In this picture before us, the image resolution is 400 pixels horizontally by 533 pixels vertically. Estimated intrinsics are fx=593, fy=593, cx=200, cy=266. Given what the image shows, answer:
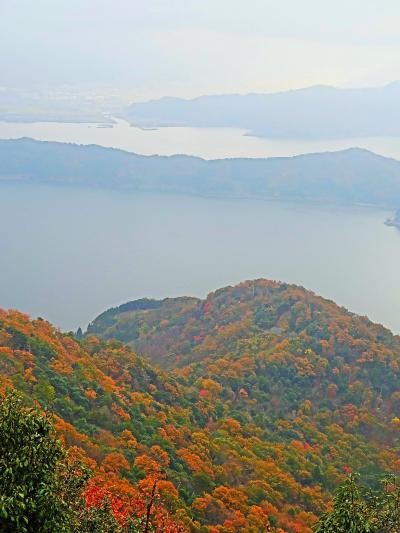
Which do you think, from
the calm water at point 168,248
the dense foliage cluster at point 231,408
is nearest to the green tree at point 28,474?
the dense foliage cluster at point 231,408

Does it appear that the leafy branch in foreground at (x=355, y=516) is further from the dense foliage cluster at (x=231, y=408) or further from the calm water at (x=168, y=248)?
the calm water at (x=168, y=248)

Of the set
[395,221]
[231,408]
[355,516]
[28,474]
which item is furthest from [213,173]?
[28,474]

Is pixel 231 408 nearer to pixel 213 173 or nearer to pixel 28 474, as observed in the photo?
pixel 28 474

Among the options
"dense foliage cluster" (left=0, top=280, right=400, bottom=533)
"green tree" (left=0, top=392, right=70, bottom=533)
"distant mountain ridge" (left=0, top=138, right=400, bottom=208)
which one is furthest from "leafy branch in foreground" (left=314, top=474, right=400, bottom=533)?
"distant mountain ridge" (left=0, top=138, right=400, bottom=208)

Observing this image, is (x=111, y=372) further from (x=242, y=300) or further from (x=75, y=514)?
(x=242, y=300)

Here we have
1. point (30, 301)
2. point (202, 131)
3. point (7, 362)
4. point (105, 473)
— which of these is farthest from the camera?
point (202, 131)

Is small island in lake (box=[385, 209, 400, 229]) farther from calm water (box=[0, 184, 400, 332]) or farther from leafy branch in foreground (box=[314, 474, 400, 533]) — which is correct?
leafy branch in foreground (box=[314, 474, 400, 533])

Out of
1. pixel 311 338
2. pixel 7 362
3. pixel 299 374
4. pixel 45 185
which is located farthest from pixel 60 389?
pixel 45 185
